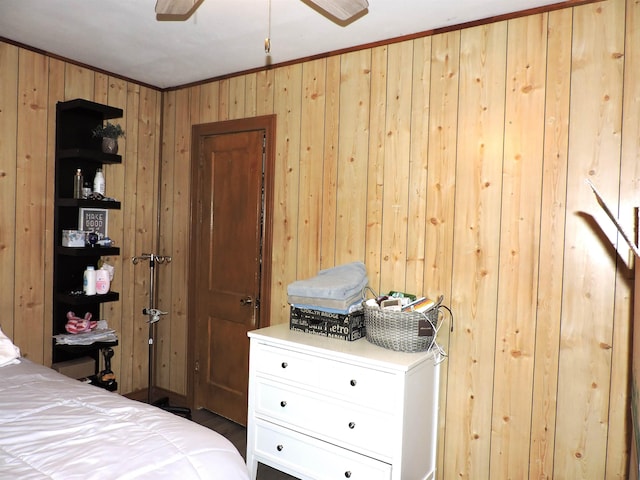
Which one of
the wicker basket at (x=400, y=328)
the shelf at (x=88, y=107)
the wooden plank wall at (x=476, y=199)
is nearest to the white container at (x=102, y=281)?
the wooden plank wall at (x=476, y=199)

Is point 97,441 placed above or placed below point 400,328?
below

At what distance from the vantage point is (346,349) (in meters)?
2.29

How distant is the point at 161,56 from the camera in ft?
9.89

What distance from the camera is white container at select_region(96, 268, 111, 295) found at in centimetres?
312

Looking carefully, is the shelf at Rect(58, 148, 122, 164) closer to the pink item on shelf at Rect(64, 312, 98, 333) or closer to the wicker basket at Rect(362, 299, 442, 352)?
the pink item on shelf at Rect(64, 312, 98, 333)

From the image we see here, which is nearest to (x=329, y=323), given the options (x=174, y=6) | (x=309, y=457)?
(x=309, y=457)

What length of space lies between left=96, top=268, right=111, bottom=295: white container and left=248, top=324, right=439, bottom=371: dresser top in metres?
1.23

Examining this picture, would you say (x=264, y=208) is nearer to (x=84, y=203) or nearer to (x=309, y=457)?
(x=84, y=203)

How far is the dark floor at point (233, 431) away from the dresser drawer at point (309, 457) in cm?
26

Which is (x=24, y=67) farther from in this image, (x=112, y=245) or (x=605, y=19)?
(x=605, y=19)

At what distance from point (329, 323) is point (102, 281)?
1657 millimetres

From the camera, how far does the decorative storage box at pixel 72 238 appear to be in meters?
3.01

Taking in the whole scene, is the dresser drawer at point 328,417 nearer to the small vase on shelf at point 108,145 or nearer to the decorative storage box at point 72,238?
the decorative storage box at point 72,238

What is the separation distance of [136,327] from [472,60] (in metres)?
3.01
